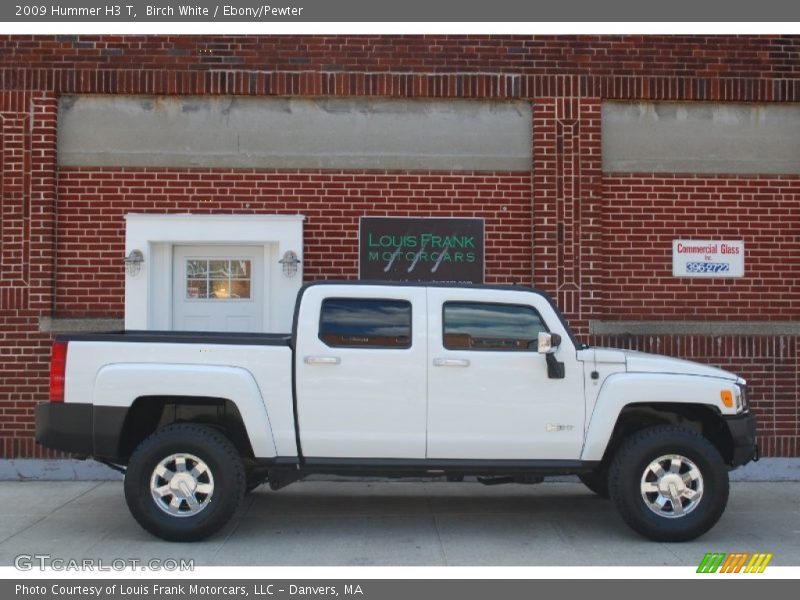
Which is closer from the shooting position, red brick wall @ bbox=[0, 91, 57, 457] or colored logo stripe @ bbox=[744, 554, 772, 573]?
colored logo stripe @ bbox=[744, 554, 772, 573]

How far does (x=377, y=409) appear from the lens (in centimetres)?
649

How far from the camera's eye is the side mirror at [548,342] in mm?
6422

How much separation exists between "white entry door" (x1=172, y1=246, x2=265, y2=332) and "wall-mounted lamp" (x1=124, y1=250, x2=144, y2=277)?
0.38 metres

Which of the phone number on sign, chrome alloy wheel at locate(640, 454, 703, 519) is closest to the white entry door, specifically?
chrome alloy wheel at locate(640, 454, 703, 519)

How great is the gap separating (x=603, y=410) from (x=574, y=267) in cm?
322

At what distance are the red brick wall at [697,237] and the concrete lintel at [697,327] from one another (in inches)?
4.0

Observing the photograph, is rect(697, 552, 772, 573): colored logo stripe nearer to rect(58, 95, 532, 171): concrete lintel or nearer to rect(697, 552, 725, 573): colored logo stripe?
rect(697, 552, 725, 573): colored logo stripe

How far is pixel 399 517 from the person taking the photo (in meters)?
7.44

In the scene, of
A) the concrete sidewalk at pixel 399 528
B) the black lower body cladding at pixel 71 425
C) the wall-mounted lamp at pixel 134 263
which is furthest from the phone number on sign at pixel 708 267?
the black lower body cladding at pixel 71 425

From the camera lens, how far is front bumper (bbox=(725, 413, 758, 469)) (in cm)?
669

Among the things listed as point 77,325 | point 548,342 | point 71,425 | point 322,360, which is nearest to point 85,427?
point 71,425

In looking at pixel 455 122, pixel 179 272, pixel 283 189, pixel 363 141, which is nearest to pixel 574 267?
pixel 455 122

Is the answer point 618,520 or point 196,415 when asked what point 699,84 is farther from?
point 196,415

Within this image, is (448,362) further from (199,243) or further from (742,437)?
(199,243)
